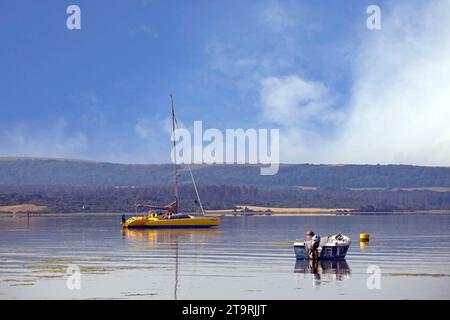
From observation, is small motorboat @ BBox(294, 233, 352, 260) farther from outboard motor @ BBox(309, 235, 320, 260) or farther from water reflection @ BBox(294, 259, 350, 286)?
water reflection @ BBox(294, 259, 350, 286)

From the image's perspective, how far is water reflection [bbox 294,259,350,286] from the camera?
55991mm

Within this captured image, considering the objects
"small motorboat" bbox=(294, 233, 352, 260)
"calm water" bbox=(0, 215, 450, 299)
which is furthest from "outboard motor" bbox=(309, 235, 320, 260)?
"calm water" bbox=(0, 215, 450, 299)

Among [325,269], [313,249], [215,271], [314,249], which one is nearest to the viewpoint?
[215,271]

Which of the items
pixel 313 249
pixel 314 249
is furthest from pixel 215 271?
pixel 314 249

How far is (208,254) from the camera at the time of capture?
247ft

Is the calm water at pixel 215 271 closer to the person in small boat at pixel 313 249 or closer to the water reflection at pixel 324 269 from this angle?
the water reflection at pixel 324 269

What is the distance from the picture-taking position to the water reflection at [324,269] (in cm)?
5599

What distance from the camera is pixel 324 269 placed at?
6178 cm

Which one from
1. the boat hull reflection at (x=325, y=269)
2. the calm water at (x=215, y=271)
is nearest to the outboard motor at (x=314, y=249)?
the boat hull reflection at (x=325, y=269)

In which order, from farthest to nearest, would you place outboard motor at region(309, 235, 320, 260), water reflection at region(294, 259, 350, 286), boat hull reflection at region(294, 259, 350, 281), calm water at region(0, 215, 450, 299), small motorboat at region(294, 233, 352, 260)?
small motorboat at region(294, 233, 352, 260) → outboard motor at region(309, 235, 320, 260) → boat hull reflection at region(294, 259, 350, 281) → water reflection at region(294, 259, 350, 286) → calm water at region(0, 215, 450, 299)

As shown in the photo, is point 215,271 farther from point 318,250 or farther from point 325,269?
point 318,250

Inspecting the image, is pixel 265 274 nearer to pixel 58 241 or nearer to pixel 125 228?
pixel 58 241
